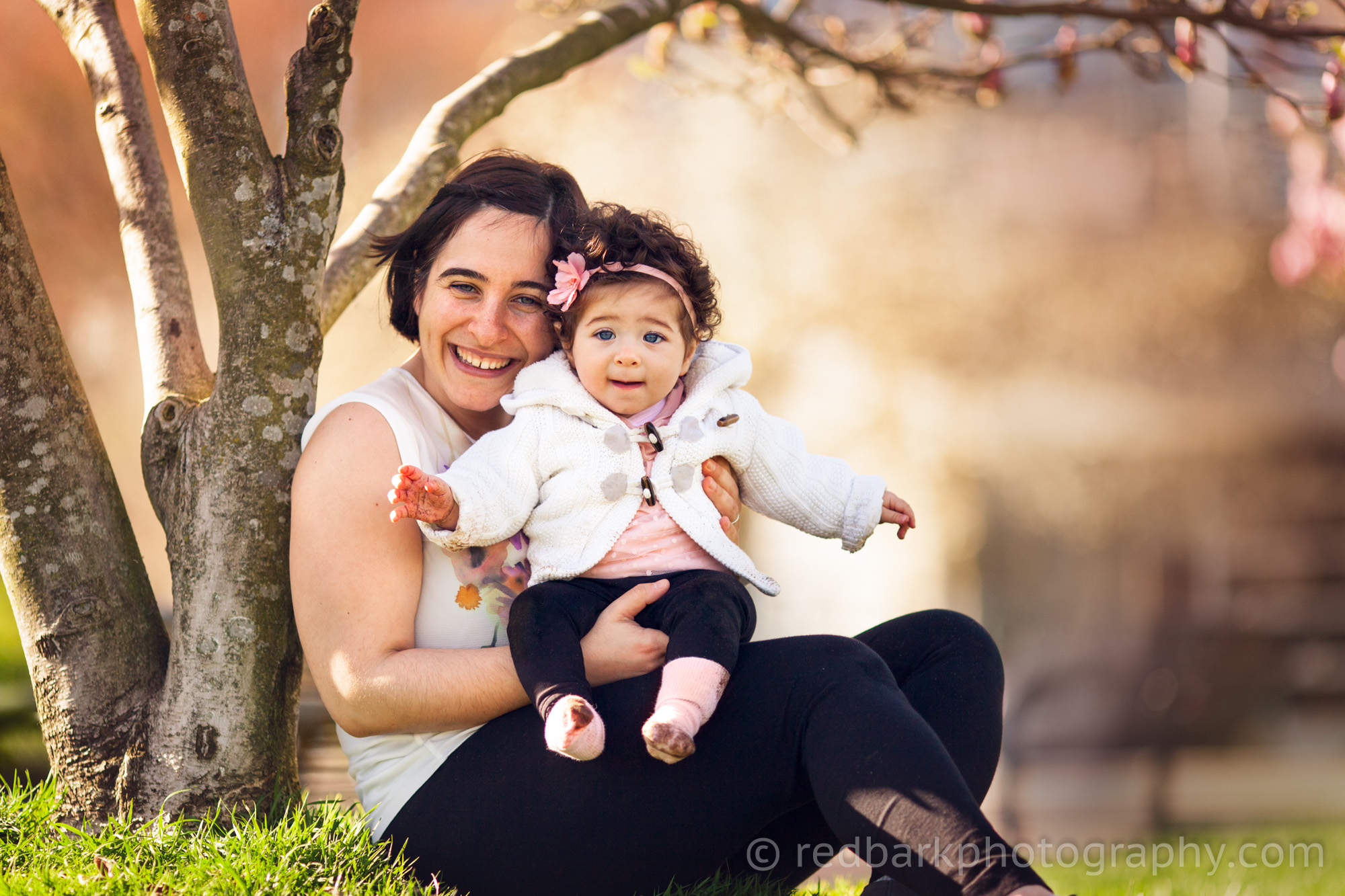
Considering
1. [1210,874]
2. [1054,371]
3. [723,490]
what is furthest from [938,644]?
[1054,371]

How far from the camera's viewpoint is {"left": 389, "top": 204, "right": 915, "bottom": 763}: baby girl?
170cm

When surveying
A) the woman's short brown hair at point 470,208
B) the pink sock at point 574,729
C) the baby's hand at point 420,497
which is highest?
the woman's short brown hair at point 470,208

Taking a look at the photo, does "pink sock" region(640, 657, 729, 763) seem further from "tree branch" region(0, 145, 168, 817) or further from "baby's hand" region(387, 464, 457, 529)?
"tree branch" region(0, 145, 168, 817)

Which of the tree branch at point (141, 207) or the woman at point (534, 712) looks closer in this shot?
the woman at point (534, 712)

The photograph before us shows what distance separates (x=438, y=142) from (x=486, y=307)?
25.2 inches

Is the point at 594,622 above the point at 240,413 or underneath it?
underneath

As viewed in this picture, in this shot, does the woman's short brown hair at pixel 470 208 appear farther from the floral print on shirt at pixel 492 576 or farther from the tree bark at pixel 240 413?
the floral print on shirt at pixel 492 576

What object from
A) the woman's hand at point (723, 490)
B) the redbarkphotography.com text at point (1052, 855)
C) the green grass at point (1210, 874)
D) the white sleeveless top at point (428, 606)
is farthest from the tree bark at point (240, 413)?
the green grass at point (1210, 874)

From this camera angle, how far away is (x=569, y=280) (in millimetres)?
1851

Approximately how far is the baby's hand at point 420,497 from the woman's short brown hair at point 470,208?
529 mm

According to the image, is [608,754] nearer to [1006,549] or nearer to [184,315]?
[184,315]

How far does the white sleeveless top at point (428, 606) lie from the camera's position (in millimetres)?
1736

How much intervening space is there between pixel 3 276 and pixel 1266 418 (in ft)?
26.0

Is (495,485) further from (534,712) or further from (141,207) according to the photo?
(141,207)
